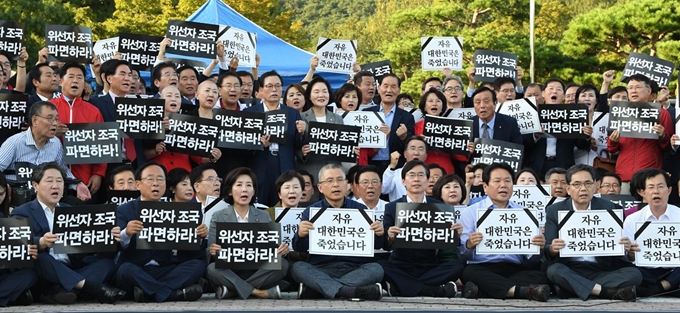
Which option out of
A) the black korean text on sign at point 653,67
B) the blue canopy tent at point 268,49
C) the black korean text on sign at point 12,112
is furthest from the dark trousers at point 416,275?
the blue canopy tent at point 268,49

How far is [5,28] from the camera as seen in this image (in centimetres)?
1355

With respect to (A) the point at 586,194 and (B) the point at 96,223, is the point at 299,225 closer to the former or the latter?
(B) the point at 96,223

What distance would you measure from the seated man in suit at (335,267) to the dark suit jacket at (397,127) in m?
2.04

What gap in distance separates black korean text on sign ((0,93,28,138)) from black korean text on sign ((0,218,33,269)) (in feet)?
7.15

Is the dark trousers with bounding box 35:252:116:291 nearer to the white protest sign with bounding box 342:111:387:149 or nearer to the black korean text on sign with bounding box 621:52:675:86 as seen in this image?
the white protest sign with bounding box 342:111:387:149

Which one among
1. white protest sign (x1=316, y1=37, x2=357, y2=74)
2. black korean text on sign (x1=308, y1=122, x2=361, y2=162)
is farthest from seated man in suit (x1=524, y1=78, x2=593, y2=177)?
white protest sign (x1=316, y1=37, x2=357, y2=74)

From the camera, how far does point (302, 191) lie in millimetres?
11273

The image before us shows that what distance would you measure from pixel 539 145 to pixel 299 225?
3864 mm

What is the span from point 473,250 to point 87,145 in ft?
12.4

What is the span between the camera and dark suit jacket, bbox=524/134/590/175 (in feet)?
43.2

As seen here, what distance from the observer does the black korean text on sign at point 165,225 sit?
10.1 m

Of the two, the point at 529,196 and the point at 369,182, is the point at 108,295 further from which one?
the point at 529,196

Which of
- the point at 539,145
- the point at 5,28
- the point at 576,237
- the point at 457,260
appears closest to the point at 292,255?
the point at 457,260

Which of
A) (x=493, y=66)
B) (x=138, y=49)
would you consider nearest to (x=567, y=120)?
(x=493, y=66)
